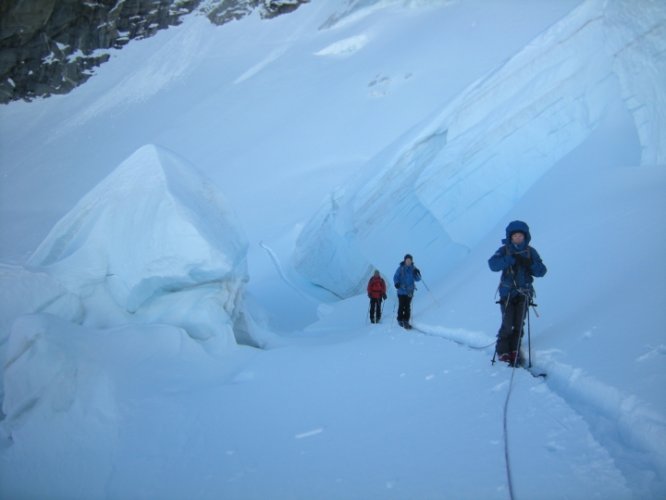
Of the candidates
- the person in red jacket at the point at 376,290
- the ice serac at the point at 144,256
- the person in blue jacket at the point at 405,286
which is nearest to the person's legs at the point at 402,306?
the person in blue jacket at the point at 405,286

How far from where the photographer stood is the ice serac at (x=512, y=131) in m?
8.13

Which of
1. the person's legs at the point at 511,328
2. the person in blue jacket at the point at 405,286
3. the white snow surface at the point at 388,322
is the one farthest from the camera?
the person in blue jacket at the point at 405,286

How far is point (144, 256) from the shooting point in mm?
5816

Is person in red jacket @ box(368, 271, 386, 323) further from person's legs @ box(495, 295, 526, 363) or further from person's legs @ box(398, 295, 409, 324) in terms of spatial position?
person's legs @ box(495, 295, 526, 363)

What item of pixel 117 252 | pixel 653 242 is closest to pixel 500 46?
pixel 653 242

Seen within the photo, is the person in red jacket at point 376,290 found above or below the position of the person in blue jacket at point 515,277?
below

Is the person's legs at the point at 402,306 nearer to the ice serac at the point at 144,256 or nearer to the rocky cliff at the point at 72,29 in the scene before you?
the ice serac at the point at 144,256

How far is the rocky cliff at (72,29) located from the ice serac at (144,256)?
147 ft

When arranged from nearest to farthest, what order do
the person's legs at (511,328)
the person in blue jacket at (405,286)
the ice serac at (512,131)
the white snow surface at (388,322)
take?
the white snow surface at (388,322) → the person's legs at (511,328) → the person in blue jacket at (405,286) → the ice serac at (512,131)

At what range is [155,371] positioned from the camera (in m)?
4.23

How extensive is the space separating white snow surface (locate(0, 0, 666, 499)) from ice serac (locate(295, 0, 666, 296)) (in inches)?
1.8

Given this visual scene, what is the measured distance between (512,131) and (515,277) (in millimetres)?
7145

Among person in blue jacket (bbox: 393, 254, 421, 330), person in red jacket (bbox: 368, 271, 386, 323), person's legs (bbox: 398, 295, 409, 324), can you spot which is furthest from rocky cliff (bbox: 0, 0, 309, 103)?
person's legs (bbox: 398, 295, 409, 324)

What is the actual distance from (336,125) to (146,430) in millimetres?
21383
